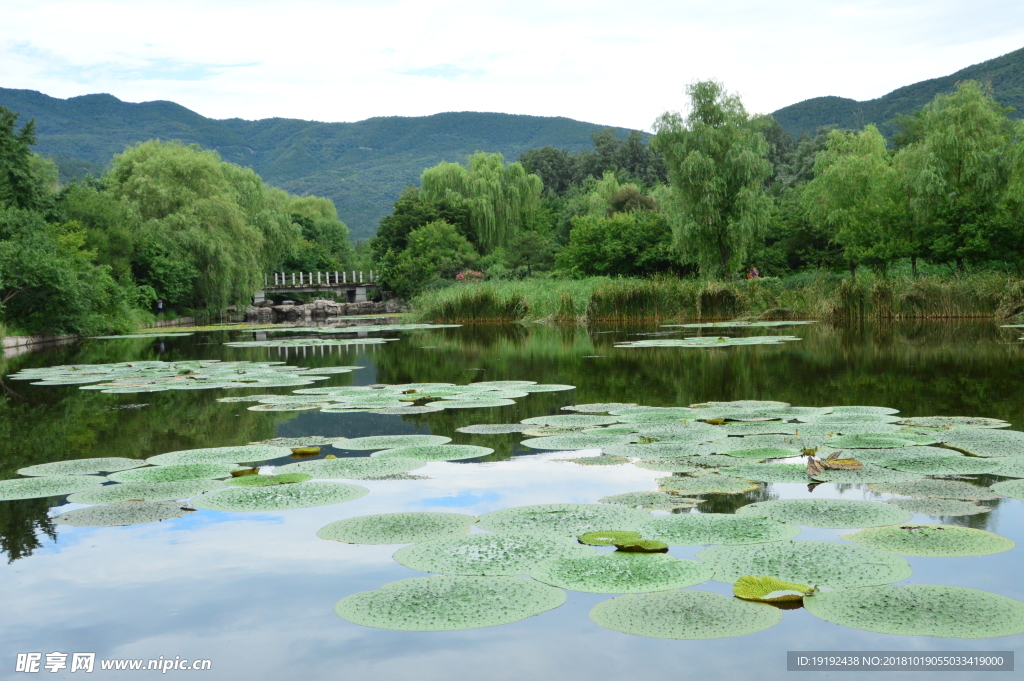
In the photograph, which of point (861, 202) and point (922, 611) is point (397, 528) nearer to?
point (922, 611)

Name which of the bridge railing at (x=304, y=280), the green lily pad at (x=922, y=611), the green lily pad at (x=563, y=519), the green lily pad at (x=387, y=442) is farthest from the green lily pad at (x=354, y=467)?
the bridge railing at (x=304, y=280)

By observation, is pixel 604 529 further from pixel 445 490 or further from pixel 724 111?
pixel 724 111

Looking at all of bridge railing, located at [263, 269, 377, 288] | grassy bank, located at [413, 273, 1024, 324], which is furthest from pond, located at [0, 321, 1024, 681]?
bridge railing, located at [263, 269, 377, 288]

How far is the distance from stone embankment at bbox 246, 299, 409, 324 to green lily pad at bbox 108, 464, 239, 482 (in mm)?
35746

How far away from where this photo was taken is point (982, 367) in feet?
29.4

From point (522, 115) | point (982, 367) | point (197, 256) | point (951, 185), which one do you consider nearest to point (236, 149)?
point (522, 115)

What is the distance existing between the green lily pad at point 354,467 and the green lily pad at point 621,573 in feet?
5.98

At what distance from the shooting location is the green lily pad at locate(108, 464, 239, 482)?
4375 mm

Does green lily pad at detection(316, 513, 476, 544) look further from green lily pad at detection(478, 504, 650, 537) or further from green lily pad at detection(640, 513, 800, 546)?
green lily pad at detection(640, 513, 800, 546)

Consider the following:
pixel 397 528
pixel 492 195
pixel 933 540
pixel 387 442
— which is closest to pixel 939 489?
pixel 933 540

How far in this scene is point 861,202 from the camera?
3366 centimetres

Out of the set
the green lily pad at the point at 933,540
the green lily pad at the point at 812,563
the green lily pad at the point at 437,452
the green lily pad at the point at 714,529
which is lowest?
the green lily pad at the point at 437,452

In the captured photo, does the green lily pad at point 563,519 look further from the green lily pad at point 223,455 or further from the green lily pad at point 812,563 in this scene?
the green lily pad at point 223,455

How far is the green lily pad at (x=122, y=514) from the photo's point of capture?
3.57m
